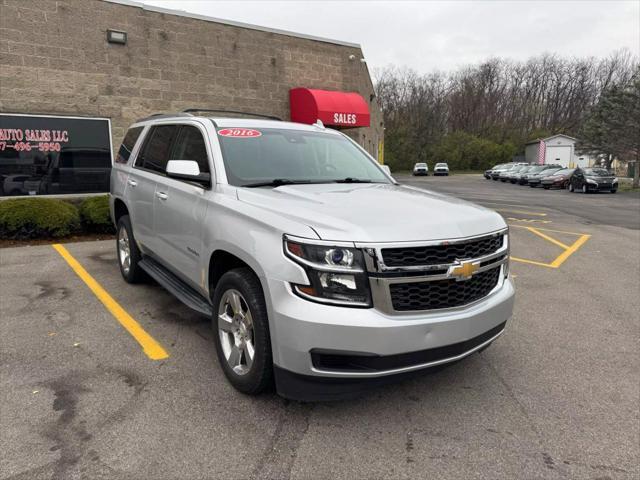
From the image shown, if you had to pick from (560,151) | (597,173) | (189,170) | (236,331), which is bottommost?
(236,331)

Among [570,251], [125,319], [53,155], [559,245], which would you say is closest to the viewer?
[125,319]

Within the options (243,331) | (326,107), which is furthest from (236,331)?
(326,107)

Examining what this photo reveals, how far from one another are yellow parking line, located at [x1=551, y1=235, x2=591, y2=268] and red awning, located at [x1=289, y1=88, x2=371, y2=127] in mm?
7162

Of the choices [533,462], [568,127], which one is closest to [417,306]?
[533,462]

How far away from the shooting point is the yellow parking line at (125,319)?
3849 millimetres

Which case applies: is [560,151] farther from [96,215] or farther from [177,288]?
[177,288]

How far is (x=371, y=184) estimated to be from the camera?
13.1ft

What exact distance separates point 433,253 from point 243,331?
1329mm

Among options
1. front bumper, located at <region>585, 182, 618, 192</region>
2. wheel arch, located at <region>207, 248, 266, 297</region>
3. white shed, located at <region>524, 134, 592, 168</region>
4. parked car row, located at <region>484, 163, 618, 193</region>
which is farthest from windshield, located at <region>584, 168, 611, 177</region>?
white shed, located at <region>524, 134, 592, 168</region>

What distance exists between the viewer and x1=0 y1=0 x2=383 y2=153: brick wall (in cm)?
984

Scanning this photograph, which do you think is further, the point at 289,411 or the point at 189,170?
the point at 189,170

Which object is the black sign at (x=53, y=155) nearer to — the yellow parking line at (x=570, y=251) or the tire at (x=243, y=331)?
the tire at (x=243, y=331)

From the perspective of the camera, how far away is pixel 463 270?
2730 millimetres

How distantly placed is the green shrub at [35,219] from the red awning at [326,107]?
270 inches
